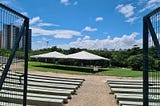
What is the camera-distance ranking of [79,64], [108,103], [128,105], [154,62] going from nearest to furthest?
[154,62]
[128,105]
[108,103]
[79,64]

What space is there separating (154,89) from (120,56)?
33744 millimetres

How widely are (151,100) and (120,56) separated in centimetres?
3363

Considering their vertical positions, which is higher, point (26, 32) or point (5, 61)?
point (26, 32)

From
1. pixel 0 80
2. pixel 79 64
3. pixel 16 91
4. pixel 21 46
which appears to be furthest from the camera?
pixel 79 64

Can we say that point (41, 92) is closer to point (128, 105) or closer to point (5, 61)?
point (128, 105)

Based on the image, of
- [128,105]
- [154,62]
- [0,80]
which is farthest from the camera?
[128,105]

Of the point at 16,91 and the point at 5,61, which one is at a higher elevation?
the point at 5,61

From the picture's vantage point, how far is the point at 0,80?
4410 mm

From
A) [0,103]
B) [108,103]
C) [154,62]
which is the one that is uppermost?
[154,62]

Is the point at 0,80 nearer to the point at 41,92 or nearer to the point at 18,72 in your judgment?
the point at 18,72

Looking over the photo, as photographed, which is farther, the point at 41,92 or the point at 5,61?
the point at 41,92

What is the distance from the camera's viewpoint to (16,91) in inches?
231

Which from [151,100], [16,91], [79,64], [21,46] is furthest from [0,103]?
[79,64]

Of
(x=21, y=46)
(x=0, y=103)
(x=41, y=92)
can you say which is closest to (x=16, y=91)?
(x=0, y=103)
